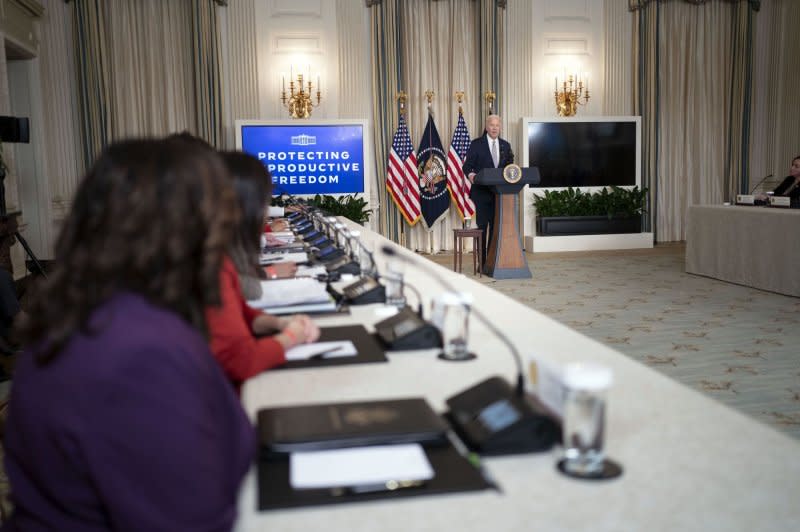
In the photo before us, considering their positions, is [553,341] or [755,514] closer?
[755,514]

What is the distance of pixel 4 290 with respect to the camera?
14.1ft

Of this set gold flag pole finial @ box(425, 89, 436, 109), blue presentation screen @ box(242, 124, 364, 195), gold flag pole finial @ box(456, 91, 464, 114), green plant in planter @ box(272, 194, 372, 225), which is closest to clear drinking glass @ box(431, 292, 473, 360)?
green plant in planter @ box(272, 194, 372, 225)

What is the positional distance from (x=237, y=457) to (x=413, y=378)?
66 cm

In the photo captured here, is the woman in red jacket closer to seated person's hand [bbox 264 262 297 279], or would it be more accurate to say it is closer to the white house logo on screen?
seated person's hand [bbox 264 262 297 279]

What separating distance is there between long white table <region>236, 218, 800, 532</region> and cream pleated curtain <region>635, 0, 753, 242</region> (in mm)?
9908

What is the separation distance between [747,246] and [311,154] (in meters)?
5.23

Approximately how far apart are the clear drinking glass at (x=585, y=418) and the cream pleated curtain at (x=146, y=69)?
355 inches

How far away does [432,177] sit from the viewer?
10250 millimetres

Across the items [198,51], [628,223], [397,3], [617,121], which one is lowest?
[628,223]

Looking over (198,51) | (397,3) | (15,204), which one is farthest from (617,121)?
(15,204)

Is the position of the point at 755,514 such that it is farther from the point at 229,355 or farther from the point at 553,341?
the point at 229,355

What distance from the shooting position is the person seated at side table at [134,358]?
954mm

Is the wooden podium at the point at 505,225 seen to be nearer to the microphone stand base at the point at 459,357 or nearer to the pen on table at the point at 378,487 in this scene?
the microphone stand base at the point at 459,357

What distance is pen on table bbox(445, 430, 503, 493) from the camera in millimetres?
1179
